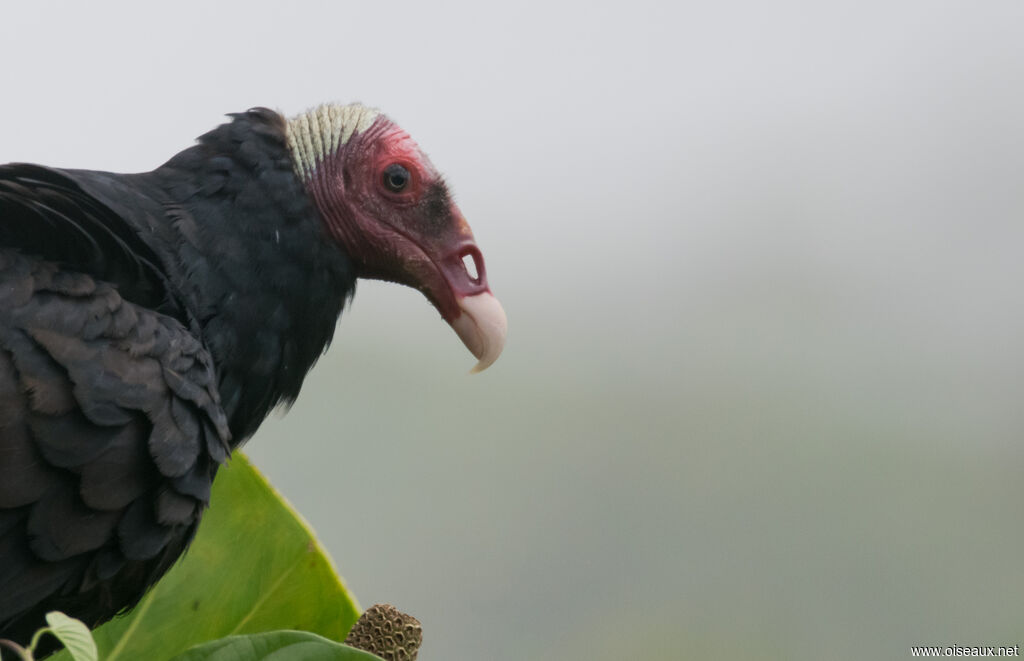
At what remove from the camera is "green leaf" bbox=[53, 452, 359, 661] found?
137 cm

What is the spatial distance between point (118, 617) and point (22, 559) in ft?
0.72

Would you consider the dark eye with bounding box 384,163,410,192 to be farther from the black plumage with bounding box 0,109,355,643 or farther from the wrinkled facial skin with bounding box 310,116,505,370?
the black plumage with bounding box 0,109,355,643

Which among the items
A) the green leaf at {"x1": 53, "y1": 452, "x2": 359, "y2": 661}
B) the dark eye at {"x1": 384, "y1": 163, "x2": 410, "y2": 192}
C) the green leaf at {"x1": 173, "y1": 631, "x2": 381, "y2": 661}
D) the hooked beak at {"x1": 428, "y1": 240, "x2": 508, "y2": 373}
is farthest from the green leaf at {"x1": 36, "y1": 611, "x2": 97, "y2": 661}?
the dark eye at {"x1": 384, "y1": 163, "x2": 410, "y2": 192}

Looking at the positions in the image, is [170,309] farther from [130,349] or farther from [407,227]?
[407,227]

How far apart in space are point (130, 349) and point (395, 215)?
0.46m

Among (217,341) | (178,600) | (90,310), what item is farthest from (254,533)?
(90,310)

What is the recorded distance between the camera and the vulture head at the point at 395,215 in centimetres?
152

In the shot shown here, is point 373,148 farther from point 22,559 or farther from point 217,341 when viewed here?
point 22,559

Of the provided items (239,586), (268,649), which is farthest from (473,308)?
(268,649)

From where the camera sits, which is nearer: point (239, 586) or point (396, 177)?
point (239, 586)

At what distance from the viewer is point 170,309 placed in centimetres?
131

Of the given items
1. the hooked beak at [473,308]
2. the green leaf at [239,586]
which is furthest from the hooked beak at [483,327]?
the green leaf at [239,586]

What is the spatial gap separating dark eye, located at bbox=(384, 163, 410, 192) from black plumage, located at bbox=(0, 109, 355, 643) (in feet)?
0.51

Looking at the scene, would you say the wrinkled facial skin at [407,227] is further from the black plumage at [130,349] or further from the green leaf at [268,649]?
the green leaf at [268,649]
